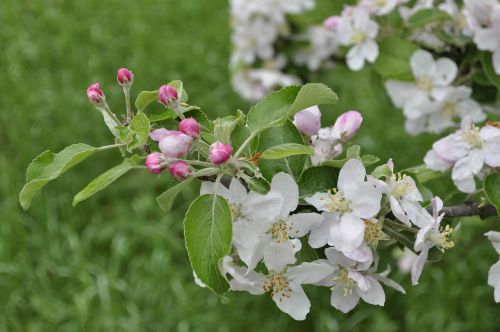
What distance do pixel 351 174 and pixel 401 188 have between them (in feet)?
0.27

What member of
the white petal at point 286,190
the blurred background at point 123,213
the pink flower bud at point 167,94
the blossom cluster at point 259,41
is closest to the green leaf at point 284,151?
the white petal at point 286,190

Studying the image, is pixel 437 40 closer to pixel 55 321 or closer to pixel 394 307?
pixel 394 307

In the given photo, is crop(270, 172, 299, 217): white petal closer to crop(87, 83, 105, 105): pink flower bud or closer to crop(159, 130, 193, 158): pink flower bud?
crop(159, 130, 193, 158): pink flower bud

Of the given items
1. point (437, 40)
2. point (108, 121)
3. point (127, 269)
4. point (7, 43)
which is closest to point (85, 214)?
point (127, 269)

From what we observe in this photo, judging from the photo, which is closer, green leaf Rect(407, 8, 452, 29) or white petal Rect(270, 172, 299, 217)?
white petal Rect(270, 172, 299, 217)

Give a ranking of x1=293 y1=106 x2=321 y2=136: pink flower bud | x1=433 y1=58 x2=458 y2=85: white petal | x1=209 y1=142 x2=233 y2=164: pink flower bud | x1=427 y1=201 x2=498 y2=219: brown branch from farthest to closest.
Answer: x1=433 y1=58 x2=458 y2=85: white petal, x1=427 y1=201 x2=498 y2=219: brown branch, x1=293 y1=106 x2=321 y2=136: pink flower bud, x1=209 y1=142 x2=233 y2=164: pink flower bud

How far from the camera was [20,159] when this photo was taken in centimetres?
350

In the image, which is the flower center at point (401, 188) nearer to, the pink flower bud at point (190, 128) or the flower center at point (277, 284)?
the flower center at point (277, 284)

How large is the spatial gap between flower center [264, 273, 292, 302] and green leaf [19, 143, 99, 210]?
0.31 metres

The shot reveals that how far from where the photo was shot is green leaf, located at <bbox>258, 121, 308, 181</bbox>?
1.11m

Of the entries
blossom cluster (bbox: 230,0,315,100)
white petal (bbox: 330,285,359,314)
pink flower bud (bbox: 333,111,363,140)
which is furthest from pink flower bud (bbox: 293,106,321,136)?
blossom cluster (bbox: 230,0,315,100)

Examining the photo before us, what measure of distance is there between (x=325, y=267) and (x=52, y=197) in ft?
8.29

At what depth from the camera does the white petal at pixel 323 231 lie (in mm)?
1069

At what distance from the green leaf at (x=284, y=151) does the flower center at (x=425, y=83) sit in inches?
33.3
